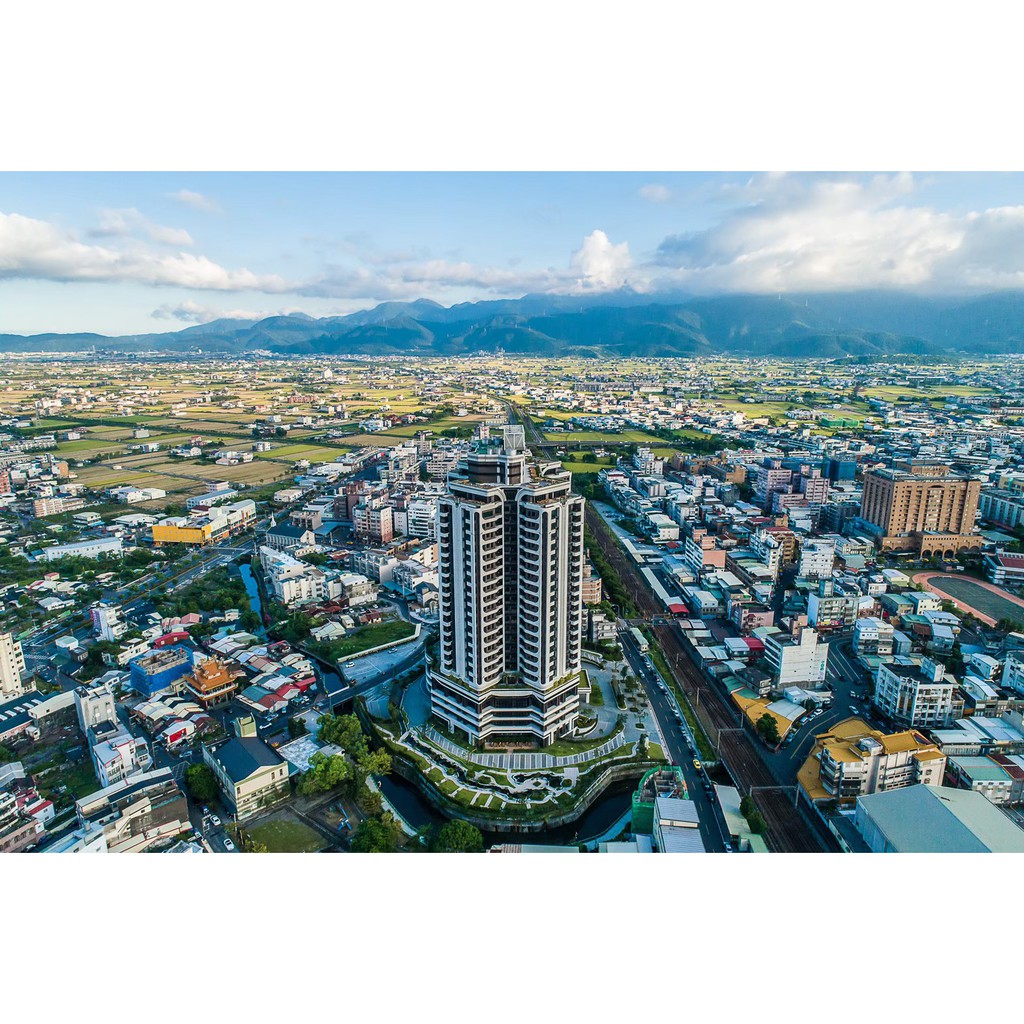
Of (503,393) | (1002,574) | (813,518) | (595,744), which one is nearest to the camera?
(595,744)

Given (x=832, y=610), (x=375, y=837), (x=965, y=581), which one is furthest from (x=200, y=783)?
(x=965, y=581)

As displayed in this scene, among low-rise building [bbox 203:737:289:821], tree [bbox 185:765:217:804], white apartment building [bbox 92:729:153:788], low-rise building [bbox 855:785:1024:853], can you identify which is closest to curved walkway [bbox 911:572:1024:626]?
low-rise building [bbox 855:785:1024:853]

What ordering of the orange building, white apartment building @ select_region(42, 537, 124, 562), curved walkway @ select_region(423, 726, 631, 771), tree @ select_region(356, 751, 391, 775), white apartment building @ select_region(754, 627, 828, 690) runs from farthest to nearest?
1. white apartment building @ select_region(42, 537, 124, 562)
2. white apartment building @ select_region(754, 627, 828, 690)
3. the orange building
4. curved walkway @ select_region(423, 726, 631, 771)
5. tree @ select_region(356, 751, 391, 775)

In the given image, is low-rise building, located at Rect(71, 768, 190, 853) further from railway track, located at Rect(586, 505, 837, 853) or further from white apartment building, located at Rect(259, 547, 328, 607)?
railway track, located at Rect(586, 505, 837, 853)

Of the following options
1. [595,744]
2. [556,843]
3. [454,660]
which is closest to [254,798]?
[454,660]

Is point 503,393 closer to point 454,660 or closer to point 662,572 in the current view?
point 662,572

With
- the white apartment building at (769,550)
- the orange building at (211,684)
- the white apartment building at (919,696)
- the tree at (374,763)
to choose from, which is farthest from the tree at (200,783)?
the white apartment building at (769,550)
